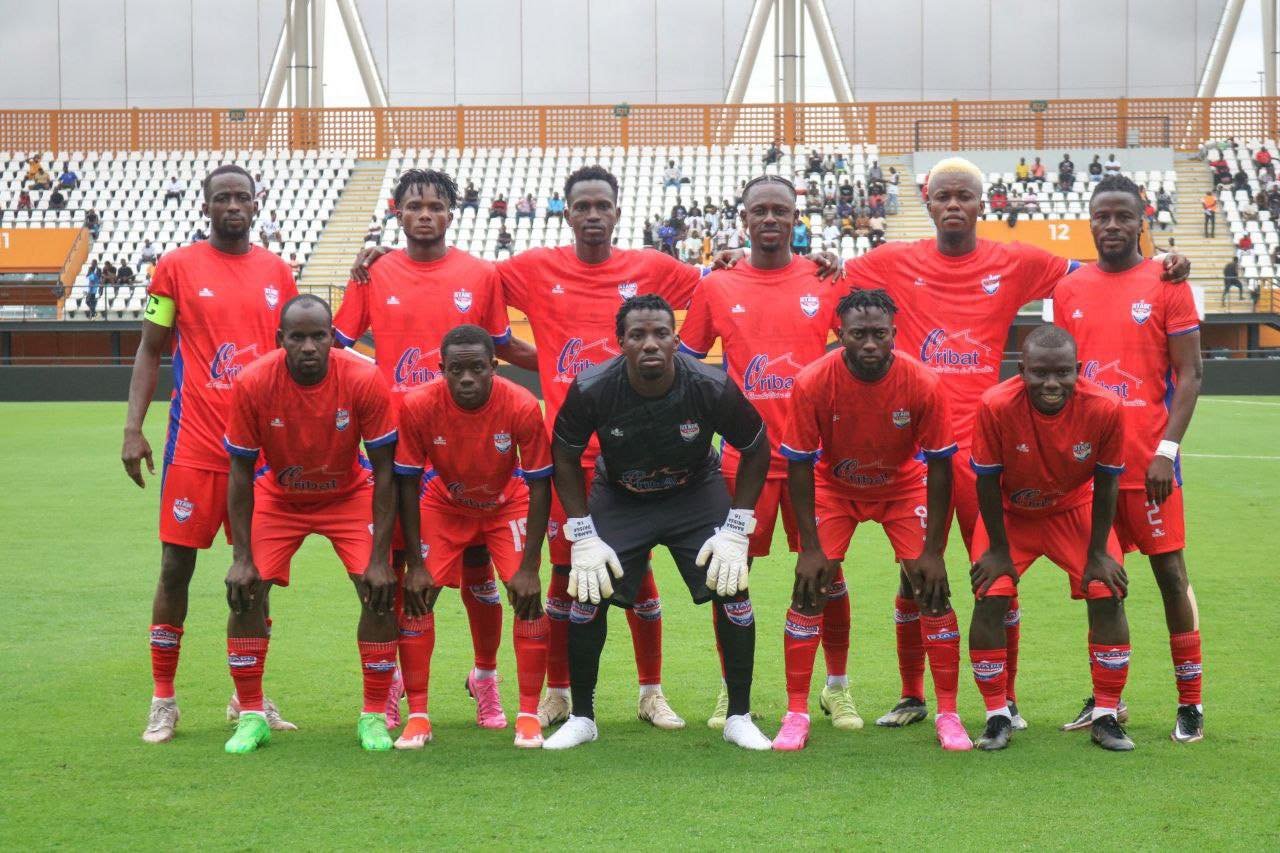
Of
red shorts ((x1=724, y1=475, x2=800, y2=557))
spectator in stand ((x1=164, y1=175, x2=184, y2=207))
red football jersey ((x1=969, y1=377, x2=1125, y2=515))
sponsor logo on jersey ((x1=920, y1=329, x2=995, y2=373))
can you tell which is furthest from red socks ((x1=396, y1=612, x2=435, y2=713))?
spectator in stand ((x1=164, y1=175, x2=184, y2=207))

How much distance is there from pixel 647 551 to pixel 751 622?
1.63 feet

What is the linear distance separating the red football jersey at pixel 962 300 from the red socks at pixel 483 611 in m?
2.06

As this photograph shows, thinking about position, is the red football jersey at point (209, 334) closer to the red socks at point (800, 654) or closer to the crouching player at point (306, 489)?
the crouching player at point (306, 489)

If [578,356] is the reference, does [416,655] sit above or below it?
below

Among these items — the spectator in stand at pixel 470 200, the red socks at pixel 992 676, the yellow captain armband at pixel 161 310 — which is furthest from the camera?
the spectator in stand at pixel 470 200

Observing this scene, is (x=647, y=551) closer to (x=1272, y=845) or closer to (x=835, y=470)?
(x=835, y=470)

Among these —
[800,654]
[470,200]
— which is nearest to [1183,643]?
[800,654]

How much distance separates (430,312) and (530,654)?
1516 millimetres

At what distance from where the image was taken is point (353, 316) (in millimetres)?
6098

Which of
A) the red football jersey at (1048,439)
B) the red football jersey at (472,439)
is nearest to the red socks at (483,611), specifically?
the red football jersey at (472,439)

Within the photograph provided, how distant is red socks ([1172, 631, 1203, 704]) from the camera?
540 cm

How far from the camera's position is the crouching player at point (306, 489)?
5363 millimetres

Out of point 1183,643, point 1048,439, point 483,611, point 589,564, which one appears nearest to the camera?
point 1048,439

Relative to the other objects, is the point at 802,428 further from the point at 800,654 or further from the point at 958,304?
the point at 958,304
